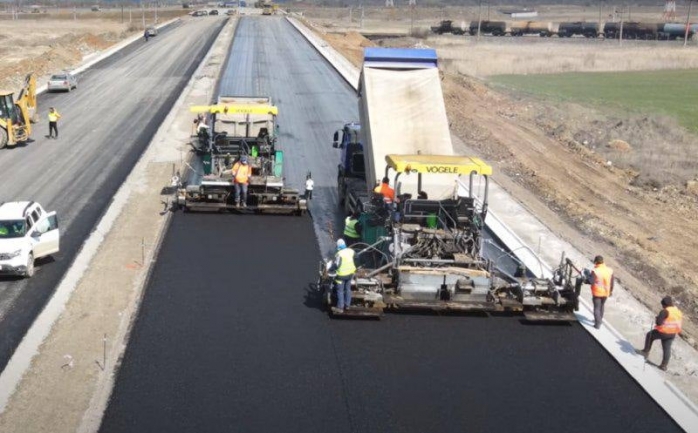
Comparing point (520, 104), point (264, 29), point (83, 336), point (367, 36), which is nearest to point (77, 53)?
point (264, 29)

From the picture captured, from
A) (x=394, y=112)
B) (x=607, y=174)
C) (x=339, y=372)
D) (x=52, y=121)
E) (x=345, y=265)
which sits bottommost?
(x=607, y=174)

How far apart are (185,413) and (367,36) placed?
363 feet

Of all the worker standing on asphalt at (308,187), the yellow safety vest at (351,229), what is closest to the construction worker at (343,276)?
the yellow safety vest at (351,229)

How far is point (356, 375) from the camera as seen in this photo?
1365cm

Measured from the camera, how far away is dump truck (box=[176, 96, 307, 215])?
23.1 metres

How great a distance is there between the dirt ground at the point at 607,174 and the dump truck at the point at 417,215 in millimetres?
3713

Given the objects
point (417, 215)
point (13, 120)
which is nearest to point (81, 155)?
point (13, 120)

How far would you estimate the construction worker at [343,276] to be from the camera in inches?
616

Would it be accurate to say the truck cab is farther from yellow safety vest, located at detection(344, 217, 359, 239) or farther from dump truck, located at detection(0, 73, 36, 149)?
dump truck, located at detection(0, 73, 36, 149)

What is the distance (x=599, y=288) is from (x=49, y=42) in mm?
94287

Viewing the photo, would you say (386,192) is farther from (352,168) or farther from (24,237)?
(24,237)

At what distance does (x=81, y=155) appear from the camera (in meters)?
31.8

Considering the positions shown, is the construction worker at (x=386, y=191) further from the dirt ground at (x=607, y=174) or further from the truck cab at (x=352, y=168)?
the dirt ground at (x=607, y=174)

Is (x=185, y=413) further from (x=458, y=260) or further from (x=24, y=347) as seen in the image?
(x=458, y=260)
